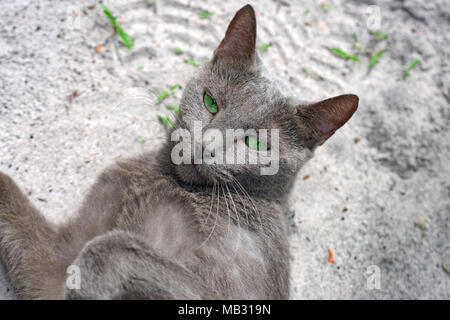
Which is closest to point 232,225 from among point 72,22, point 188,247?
point 188,247

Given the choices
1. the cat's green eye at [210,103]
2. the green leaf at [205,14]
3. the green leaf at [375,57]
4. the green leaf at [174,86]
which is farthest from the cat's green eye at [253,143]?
the green leaf at [375,57]

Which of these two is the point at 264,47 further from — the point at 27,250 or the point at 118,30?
the point at 27,250

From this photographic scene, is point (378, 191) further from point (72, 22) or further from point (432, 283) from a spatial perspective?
point (72, 22)

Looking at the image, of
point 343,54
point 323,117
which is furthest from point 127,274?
point 343,54

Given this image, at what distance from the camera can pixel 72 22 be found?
2232 mm

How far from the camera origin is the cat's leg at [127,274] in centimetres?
127

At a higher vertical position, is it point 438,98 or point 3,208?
point 3,208

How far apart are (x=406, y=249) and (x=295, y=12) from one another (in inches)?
70.2

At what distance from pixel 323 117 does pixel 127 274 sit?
1.00m

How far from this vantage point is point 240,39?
163cm

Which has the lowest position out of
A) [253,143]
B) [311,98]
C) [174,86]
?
[311,98]

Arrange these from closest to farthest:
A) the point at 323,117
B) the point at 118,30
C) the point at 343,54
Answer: the point at 323,117 < the point at 118,30 < the point at 343,54
